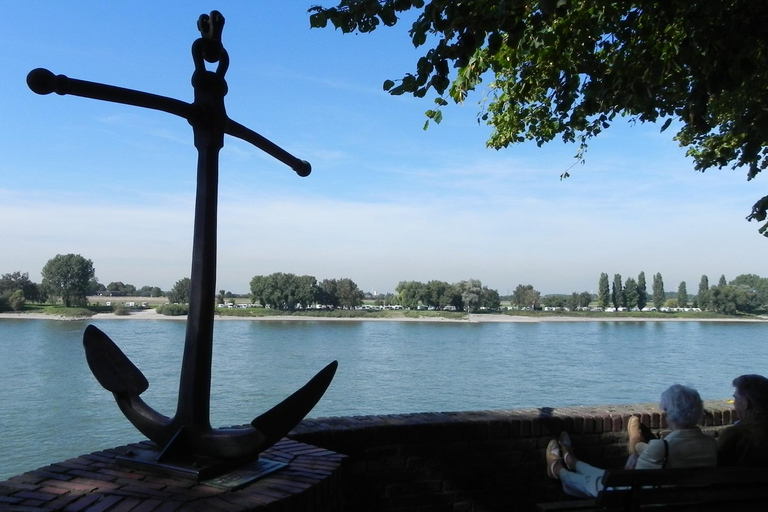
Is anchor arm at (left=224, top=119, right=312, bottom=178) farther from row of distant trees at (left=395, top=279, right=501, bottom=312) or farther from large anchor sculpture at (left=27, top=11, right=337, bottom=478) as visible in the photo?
row of distant trees at (left=395, top=279, right=501, bottom=312)

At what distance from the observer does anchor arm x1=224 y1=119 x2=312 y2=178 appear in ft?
7.66

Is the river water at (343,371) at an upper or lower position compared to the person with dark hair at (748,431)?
lower

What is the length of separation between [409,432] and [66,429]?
1383cm

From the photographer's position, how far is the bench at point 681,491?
2.02 metres

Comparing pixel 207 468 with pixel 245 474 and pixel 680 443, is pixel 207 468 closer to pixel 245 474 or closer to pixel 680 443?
pixel 245 474

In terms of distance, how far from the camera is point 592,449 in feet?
10.8

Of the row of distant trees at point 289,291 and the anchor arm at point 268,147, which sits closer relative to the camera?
the anchor arm at point 268,147

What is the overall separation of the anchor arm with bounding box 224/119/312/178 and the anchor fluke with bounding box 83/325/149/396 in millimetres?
877

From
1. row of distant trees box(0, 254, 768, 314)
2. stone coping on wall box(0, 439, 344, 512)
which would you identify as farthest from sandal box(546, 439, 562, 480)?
row of distant trees box(0, 254, 768, 314)

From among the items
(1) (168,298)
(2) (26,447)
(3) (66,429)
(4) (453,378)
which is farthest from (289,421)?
(1) (168,298)

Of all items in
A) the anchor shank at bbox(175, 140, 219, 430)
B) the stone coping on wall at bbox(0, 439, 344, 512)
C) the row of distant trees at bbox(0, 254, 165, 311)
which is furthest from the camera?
the row of distant trees at bbox(0, 254, 165, 311)

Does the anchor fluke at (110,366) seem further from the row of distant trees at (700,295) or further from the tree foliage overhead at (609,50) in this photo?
the row of distant trees at (700,295)

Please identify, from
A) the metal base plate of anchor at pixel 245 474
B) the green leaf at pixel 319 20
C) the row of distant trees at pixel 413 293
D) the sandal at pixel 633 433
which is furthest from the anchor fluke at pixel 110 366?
the row of distant trees at pixel 413 293

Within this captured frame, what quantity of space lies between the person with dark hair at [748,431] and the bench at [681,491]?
0.65ft
